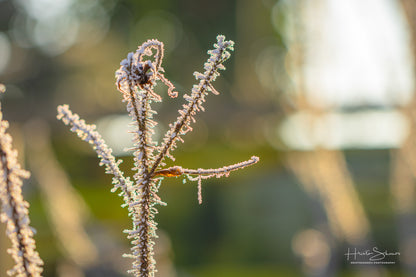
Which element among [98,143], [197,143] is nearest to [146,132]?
[98,143]

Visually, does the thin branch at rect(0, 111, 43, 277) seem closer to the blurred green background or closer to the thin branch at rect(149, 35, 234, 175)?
the thin branch at rect(149, 35, 234, 175)

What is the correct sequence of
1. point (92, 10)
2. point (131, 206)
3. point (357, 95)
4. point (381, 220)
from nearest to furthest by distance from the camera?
point (131, 206)
point (357, 95)
point (92, 10)
point (381, 220)

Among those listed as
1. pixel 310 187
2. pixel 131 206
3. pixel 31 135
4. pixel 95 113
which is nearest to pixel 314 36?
pixel 310 187

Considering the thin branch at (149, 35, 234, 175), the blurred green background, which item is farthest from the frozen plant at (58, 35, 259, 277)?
the blurred green background

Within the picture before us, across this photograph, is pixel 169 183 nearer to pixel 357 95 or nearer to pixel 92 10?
pixel 92 10

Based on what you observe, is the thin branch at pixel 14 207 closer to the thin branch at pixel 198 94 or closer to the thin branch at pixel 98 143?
the thin branch at pixel 98 143

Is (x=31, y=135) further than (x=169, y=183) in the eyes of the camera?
No
